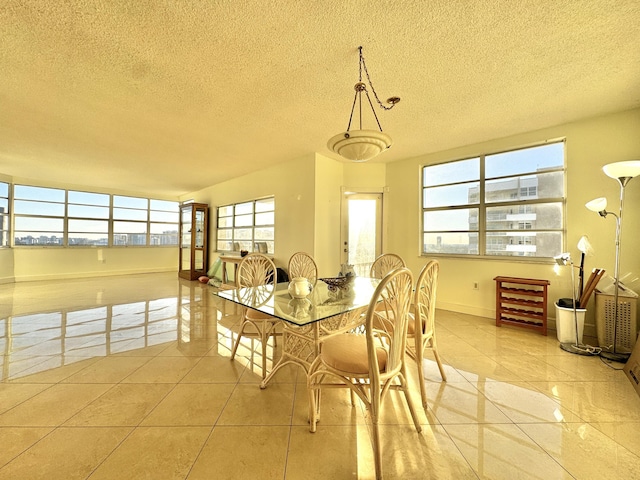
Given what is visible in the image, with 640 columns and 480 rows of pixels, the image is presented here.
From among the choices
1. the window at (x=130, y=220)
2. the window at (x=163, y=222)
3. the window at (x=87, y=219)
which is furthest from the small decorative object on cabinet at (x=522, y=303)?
the window at (x=130, y=220)

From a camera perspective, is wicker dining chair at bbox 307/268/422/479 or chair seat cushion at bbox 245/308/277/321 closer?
wicker dining chair at bbox 307/268/422/479

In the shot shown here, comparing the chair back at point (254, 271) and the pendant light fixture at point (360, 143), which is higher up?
the pendant light fixture at point (360, 143)

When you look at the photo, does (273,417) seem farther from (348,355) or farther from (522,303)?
(522,303)

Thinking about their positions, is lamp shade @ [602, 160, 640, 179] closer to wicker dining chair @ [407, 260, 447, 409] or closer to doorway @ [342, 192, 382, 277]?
wicker dining chair @ [407, 260, 447, 409]

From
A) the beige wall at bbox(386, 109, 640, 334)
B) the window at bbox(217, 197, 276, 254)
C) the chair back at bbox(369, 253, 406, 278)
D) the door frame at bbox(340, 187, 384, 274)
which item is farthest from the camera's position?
the window at bbox(217, 197, 276, 254)

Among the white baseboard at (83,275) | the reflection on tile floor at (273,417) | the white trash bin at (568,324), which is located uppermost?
the white trash bin at (568,324)

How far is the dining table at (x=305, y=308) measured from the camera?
159 centimetres

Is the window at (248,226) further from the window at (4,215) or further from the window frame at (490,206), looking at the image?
the window at (4,215)

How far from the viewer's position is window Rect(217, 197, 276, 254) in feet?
18.6

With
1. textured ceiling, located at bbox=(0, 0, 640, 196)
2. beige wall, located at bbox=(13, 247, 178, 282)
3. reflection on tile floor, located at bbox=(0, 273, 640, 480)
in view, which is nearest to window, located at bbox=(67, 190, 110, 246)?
beige wall, located at bbox=(13, 247, 178, 282)

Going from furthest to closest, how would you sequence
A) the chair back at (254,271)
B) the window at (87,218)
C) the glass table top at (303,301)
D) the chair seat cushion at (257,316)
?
the window at (87,218), the chair back at (254,271), the chair seat cushion at (257,316), the glass table top at (303,301)

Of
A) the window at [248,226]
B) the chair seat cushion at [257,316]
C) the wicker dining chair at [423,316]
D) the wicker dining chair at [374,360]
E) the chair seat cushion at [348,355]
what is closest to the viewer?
the wicker dining chair at [374,360]

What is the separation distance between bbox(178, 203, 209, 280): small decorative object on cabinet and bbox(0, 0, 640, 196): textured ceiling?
3.47 metres

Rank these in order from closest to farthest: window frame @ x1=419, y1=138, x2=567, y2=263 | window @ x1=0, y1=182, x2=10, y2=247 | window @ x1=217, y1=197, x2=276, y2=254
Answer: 1. window frame @ x1=419, y1=138, x2=567, y2=263
2. window @ x1=217, y1=197, x2=276, y2=254
3. window @ x1=0, y1=182, x2=10, y2=247
